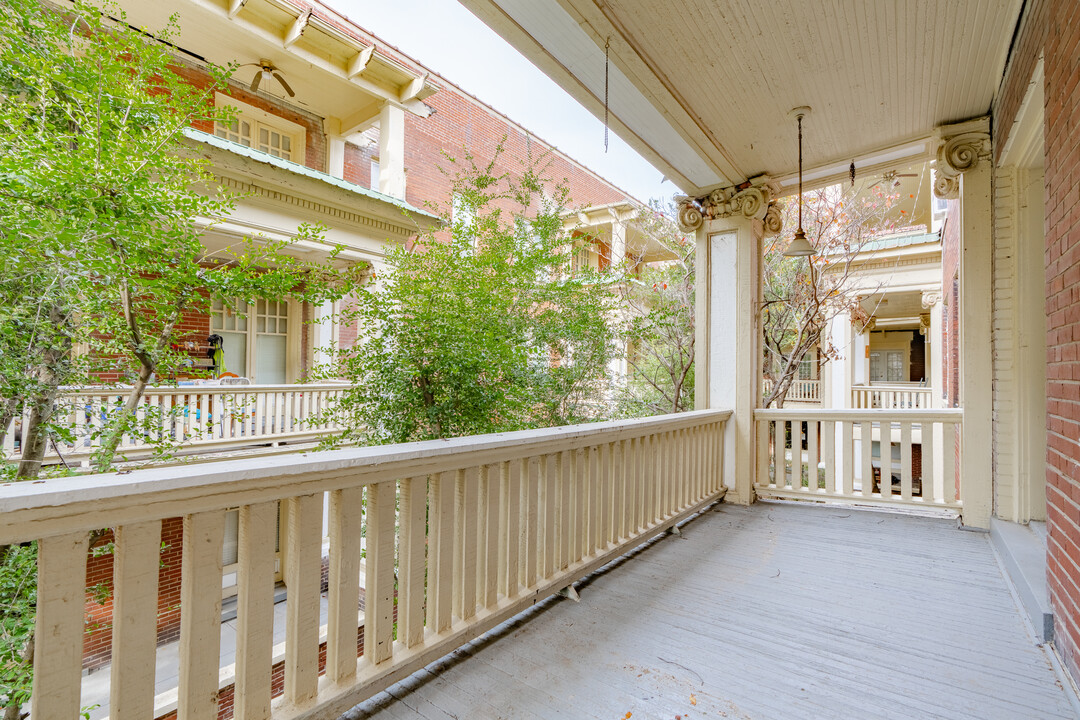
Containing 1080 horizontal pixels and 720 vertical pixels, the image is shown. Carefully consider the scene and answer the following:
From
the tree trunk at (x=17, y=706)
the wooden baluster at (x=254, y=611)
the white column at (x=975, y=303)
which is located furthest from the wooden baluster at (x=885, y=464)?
the tree trunk at (x=17, y=706)

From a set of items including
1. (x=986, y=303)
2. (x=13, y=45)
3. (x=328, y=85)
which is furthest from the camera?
(x=328, y=85)

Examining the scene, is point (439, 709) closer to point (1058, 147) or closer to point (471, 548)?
point (471, 548)

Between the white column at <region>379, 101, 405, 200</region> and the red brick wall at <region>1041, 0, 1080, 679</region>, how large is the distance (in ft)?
18.1

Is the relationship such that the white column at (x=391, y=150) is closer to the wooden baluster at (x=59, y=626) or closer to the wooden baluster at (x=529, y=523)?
the wooden baluster at (x=529, y=523)

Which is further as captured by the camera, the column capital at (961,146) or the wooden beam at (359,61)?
the wooden beam at (359,61)

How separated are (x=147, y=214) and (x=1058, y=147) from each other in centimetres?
337

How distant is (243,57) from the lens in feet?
16.7

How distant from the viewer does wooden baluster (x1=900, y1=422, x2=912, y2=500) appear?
3.41 m

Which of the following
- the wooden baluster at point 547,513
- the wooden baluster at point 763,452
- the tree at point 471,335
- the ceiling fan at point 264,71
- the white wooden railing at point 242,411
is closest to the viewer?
the wooden baluster at point 547,513

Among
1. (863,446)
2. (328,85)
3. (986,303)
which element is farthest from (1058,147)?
(328,85)

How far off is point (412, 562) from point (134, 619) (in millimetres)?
724

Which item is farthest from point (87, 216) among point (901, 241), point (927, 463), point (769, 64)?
point (901, 241)

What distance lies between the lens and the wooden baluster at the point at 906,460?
3.41 meters

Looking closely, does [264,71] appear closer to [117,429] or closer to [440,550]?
[117,429]
